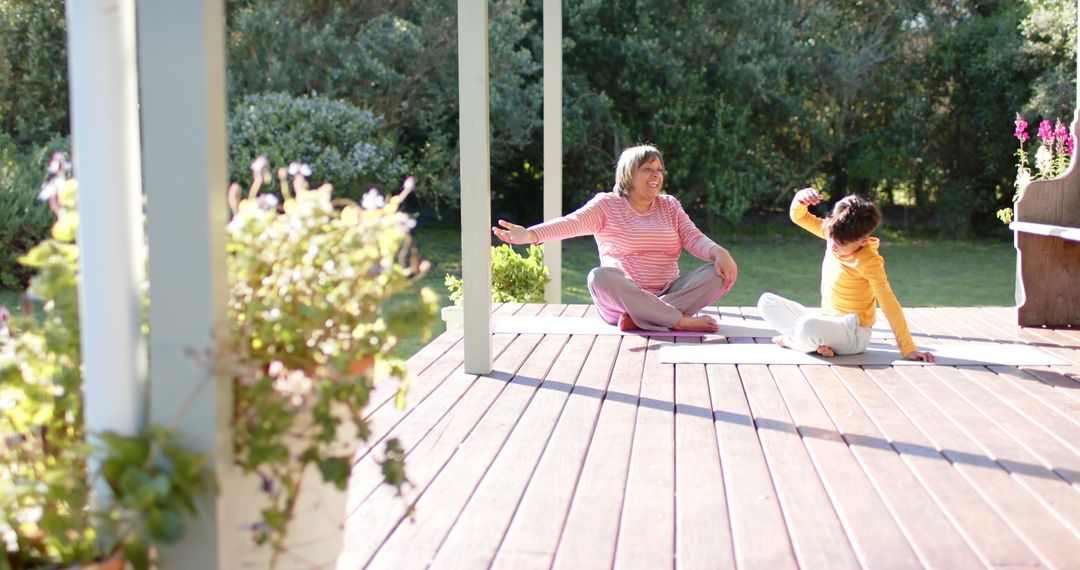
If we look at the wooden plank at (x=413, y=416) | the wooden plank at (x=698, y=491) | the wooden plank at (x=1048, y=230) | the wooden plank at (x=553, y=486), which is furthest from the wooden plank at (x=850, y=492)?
the wooden plank at (x=1048, y=230)

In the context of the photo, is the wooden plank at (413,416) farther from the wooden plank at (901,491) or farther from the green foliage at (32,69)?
the green foliage at (32,69)

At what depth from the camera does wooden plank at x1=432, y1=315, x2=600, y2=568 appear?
7.49 feet

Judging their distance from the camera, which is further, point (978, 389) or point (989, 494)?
point (978, 389)

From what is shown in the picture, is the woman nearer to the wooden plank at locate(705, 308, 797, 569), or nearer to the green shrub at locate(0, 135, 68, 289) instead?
the wooden plank at locate(705, 308, 797, 569)

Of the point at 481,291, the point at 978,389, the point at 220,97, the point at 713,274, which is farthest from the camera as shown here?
the point at 713,274

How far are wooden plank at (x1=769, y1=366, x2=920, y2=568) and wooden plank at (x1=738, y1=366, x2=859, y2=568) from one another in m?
0.02

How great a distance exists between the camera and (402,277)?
1820mm

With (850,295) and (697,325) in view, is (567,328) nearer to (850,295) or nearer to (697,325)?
(697,325)

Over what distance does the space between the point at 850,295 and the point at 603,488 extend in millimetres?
2251

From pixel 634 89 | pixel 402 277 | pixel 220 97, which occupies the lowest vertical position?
pixel 402 277

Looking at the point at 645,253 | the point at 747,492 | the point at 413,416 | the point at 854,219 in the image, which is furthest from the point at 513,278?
the point at 747,492

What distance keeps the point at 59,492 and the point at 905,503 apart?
1.87m

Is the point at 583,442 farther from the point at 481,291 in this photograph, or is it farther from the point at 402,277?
the point at 402,277

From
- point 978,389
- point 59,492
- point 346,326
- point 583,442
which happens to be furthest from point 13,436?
point 978,389
